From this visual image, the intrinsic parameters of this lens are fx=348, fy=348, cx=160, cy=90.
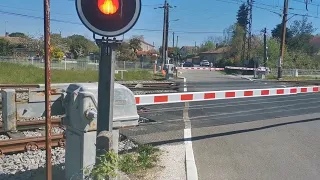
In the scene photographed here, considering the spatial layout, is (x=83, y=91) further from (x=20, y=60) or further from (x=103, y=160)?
(x=20, y=60)

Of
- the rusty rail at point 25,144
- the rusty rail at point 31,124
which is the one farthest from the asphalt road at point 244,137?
the rusty rail at point 31,124

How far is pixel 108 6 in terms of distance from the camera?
292cm

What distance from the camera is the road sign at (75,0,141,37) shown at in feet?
9.62

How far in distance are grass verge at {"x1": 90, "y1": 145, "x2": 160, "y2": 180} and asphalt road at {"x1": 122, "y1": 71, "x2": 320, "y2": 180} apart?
70 cm

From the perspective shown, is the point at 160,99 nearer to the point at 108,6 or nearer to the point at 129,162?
the point at 129,162

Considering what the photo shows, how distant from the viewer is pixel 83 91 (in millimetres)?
3811

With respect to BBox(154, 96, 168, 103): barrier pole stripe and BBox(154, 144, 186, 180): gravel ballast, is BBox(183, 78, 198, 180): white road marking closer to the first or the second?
BBox(154, 144, 186, 180): gravel ballast

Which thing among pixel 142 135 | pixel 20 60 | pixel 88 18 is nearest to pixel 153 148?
pixel 142 135

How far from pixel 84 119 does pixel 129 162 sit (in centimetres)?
150

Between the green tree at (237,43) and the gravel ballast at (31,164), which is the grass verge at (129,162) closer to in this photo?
the gravel ballast at (31,164)

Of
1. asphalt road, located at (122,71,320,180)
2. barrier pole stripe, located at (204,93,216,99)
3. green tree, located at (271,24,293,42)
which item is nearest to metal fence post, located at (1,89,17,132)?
asphalt road, located at (122,71,320,180)

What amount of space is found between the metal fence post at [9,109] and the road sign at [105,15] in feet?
15.6

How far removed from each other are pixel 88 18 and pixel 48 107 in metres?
0.83

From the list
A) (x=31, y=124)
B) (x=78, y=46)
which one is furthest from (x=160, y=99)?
(x=78, y=46)
